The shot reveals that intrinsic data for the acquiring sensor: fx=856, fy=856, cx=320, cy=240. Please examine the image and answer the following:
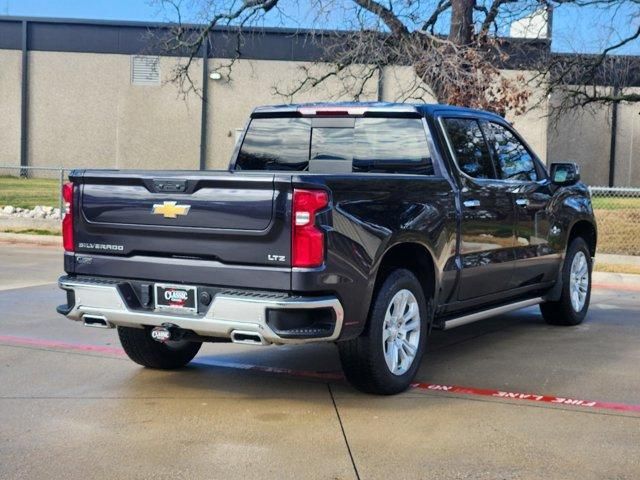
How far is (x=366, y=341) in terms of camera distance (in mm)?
5504

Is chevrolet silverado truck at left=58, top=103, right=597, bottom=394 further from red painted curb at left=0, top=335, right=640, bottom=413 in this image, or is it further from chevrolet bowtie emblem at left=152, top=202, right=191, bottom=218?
red painted curb at left=0, top=335, right=640, bottom=413

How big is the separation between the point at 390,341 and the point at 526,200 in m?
2.42

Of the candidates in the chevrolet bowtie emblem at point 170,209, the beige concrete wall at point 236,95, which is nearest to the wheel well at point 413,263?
the chevrolet bowtie emblem at point 170,209

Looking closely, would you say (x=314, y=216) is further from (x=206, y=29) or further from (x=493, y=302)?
(x=206, y=29)

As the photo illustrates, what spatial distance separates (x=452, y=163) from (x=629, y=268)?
27.0ft

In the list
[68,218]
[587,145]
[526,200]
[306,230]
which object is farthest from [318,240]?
[587,145]

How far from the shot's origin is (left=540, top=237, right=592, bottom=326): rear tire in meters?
→ 8.50

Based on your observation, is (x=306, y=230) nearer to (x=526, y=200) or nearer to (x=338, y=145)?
(x=338, y=145)

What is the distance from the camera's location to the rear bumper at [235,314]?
5.04 m

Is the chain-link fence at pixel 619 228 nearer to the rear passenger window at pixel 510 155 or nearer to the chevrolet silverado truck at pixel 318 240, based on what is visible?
the rear passenger window at pixel 510 155

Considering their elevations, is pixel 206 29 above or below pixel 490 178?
above

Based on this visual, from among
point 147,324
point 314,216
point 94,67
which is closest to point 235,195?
point 314,216

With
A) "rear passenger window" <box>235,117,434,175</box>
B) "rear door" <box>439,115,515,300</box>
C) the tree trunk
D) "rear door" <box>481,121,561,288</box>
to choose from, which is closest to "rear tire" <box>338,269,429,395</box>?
"rear door" <box>439,115,515,300</box>

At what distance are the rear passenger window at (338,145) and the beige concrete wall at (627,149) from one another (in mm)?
31703
